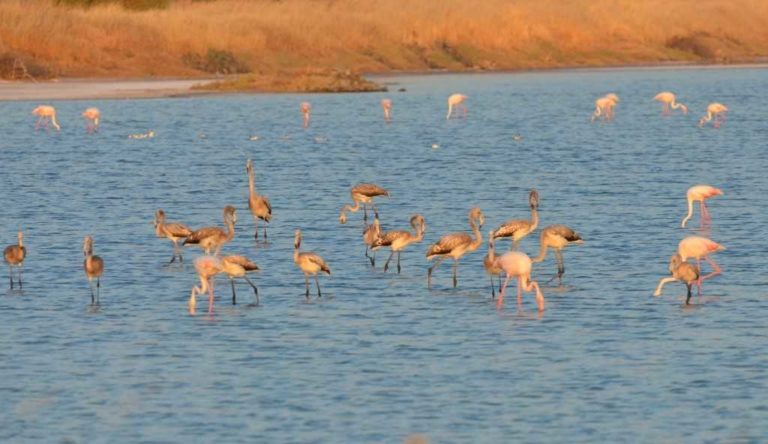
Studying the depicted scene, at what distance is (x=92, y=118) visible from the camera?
45906mm

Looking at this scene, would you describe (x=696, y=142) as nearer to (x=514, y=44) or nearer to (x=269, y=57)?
(x=269, y=57)

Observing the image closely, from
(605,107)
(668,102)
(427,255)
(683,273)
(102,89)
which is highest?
(102,89)

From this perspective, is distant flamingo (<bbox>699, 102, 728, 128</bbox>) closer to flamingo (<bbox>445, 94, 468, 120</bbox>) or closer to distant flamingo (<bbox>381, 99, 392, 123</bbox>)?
flamingo (<bbox>445, 94, 468, 120</bbox>)

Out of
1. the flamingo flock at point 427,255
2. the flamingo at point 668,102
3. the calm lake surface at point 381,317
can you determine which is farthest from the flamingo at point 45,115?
the flamingo flock at point 427,255

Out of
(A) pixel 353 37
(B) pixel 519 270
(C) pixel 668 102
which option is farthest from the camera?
(A) pixel 353 37

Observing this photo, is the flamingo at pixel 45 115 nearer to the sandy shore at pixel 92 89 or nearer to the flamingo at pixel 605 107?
the sandy shore at pixel 92 89

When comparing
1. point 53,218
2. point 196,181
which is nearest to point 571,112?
point 196,181

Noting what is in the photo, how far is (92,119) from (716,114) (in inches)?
705

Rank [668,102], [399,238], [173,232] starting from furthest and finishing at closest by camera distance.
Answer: [668,102] < [173,232] < [399,238]

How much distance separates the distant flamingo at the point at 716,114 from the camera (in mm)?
47750

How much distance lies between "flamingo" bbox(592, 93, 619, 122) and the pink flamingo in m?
14.8

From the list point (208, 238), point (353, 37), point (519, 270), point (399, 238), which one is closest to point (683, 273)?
point (519, 270)

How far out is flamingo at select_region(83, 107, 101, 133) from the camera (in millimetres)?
45000

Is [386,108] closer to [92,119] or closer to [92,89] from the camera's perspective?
[92,119]
